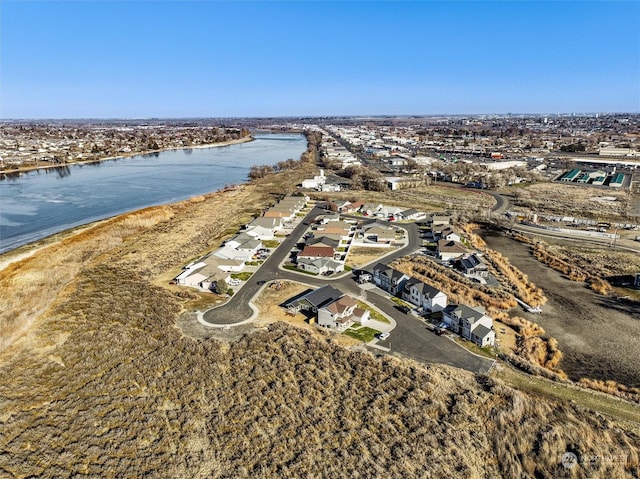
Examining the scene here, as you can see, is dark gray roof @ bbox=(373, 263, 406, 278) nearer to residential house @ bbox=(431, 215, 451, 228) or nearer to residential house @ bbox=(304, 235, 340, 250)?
residential house @ bbox=(304, 235, 340, 250)

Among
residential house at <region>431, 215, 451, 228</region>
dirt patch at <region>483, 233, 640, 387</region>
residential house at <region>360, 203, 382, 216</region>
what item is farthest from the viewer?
residential house at <region>360, 203, 382, 216</region>

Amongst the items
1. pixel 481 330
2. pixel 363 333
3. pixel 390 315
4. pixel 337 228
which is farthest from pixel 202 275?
pixel 481 330

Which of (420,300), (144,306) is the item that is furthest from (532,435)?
(144,306)

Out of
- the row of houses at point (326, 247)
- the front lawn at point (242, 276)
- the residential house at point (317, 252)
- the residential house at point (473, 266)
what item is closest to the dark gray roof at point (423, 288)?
the residential house at point (473, 266)

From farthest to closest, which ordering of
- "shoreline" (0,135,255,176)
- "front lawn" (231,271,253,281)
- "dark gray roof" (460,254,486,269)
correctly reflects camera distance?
"shoreline" (0,135,255,176)
"dark gray roof" (460,254,486,269)
"front lawn" (231,271,253,281)

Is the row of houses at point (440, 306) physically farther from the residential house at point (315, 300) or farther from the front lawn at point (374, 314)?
the residential house at point (315, 300)

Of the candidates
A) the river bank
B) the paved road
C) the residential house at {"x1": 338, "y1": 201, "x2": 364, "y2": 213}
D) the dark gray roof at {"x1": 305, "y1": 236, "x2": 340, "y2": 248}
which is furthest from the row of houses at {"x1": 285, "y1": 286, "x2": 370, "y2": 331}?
the river bank

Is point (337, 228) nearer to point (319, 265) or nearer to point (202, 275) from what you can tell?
point (319, 265)
